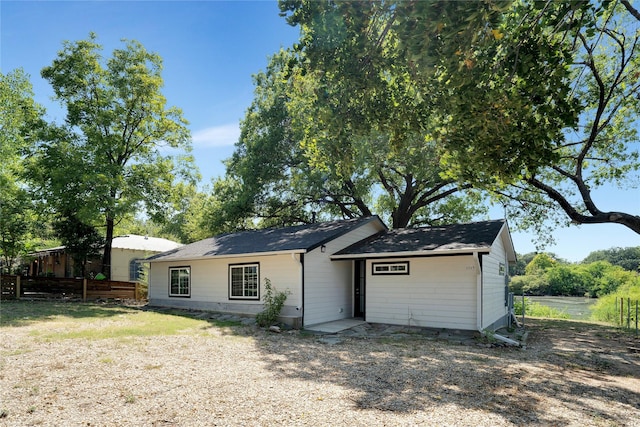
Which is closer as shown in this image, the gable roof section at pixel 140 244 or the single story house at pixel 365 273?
the single story house at pixel 365 273

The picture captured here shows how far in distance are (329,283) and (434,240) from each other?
3.68m

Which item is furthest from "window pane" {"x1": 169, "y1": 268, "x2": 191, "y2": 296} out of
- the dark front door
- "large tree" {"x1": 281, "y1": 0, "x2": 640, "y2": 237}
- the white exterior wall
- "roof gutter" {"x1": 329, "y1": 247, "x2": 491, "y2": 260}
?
"large tree" {"x1": 281, "y1": 0, "x2": 640, "y2": 237}

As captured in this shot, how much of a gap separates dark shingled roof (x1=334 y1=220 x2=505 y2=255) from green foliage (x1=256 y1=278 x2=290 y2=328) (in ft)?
7.94

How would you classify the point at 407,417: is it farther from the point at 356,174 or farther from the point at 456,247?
the point at 356,174

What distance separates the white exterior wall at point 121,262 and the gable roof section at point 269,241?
7.90m

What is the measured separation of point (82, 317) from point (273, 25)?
10.8m

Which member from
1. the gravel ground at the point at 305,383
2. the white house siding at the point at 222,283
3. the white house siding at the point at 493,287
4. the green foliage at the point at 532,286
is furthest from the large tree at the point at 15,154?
the green foliage at the point at 532,286

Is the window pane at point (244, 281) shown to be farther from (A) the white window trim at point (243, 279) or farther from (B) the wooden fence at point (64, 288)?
(B) the wooden fence at point (64, 288)

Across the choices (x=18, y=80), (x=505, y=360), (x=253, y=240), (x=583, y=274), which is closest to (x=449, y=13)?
(x=505, y=360)

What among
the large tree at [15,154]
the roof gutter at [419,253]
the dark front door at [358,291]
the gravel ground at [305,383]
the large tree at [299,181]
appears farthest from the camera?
the large tree at [15,154]

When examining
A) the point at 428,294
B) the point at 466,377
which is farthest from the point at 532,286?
the point at 466,377

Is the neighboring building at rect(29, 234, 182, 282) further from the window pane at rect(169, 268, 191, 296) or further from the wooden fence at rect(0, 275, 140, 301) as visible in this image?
the window pane at rect(169, 268, 191, 296)

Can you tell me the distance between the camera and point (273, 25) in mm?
10172

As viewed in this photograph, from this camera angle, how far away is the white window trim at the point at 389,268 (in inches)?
461
